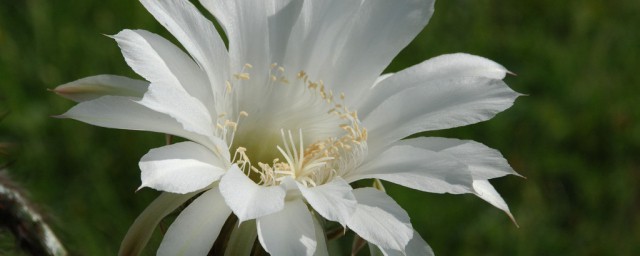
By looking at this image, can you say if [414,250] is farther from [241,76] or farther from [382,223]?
[241,76]

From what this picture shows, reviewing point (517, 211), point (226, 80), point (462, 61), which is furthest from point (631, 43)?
point (226, 80)

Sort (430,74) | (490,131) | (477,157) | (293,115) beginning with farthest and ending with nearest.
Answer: (490,131), (293,115), (430,74), (477,157)

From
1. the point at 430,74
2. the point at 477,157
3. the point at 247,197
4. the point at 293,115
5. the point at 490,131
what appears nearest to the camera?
the point at 247,197

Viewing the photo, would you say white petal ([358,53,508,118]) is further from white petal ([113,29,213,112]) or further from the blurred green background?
the blurred green background

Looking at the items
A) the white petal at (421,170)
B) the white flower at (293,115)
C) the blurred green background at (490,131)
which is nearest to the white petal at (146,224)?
the white flower at (293,115)

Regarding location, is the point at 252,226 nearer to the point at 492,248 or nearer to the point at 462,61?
the point at 462,61

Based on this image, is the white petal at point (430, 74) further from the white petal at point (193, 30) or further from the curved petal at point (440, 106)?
the white petal at point (193, 30)

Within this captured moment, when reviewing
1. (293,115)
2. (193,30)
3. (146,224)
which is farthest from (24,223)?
(293,115)
